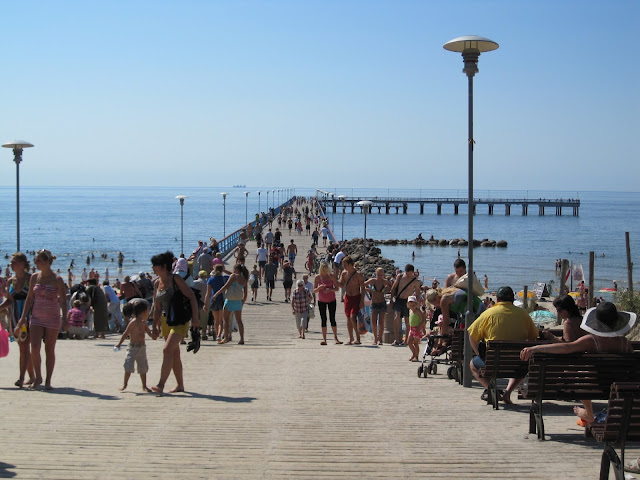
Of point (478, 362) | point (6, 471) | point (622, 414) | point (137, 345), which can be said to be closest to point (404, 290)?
point (478, 362)

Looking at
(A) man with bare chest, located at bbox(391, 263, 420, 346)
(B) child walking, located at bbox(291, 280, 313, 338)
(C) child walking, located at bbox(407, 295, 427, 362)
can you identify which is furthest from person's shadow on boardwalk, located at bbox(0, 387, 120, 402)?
(B) child walking, located at bbox(291, 280, 313, 338)

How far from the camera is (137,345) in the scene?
7.70 m

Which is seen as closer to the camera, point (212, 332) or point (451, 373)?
point (451, 373)

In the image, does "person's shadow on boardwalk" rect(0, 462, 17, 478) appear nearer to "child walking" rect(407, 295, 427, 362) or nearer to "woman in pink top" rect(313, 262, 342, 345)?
"child walking" rect(407, 295, 427, 362)

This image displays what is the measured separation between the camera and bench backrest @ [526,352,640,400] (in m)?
5.79

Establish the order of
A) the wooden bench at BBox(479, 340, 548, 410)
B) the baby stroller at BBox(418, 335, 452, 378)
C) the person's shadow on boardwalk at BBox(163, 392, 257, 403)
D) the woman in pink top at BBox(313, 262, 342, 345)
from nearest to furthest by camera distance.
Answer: the wooden bench at BBox(479, 340, 548, 410)
the person's shadow on boardwalk at BBox(163, 392, 257, 403)
the baby stroller at BBox(418, 335, 452, 378)
the woman in pink top at BBox(313, 262, 342, 345)

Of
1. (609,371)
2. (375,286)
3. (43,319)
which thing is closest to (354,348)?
(375,286)

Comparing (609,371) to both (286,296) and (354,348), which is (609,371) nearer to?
(354,348)

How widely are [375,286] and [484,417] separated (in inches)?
239

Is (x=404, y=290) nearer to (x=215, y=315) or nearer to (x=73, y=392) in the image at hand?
(x=215, y=315)

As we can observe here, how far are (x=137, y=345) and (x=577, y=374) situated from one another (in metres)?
4.24

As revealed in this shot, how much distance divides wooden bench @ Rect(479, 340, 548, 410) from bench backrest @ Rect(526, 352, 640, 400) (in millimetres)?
939

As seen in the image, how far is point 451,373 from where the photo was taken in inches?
347

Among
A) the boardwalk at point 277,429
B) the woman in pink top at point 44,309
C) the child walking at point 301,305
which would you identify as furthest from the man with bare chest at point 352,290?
the woman in pink top at point 44,309
